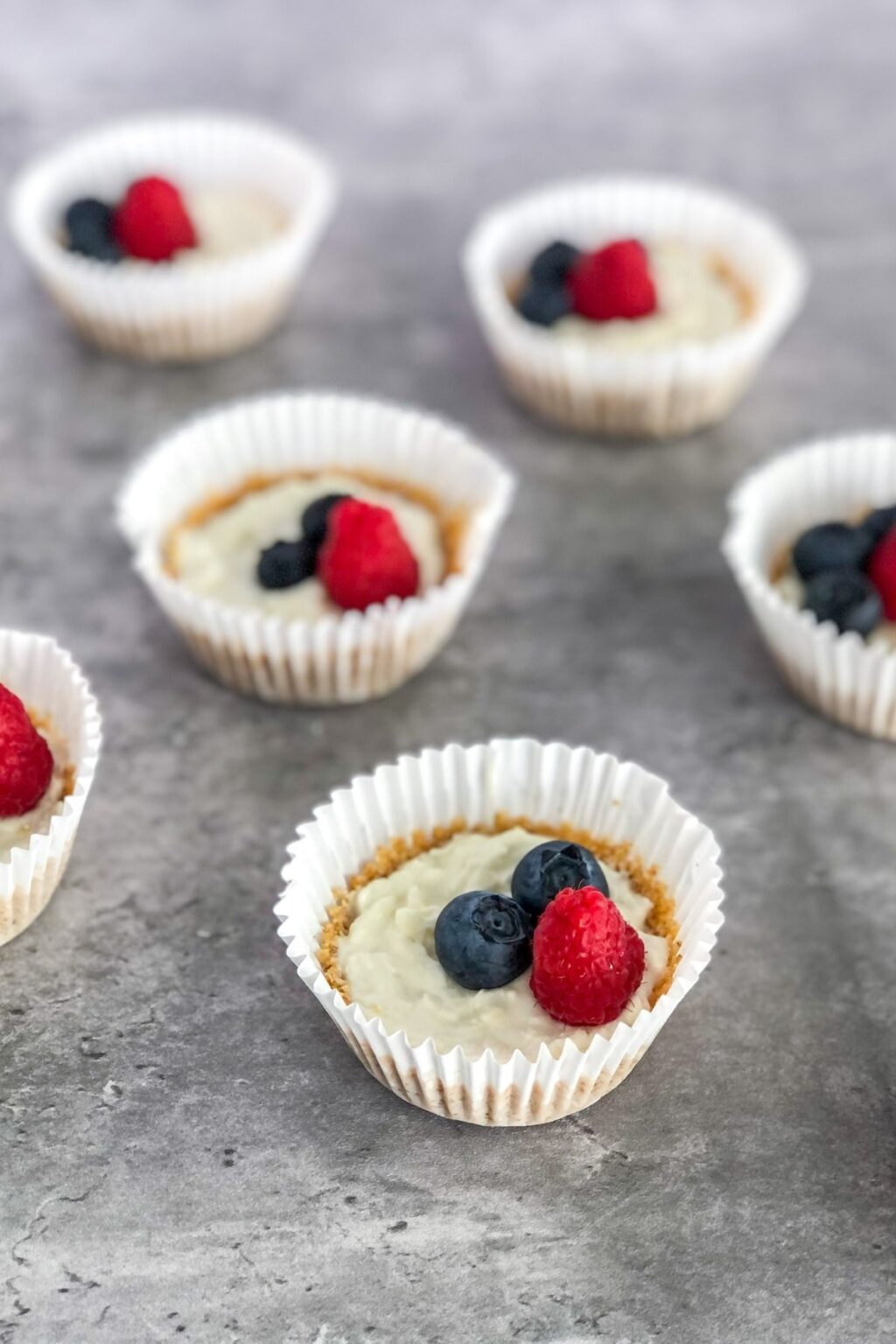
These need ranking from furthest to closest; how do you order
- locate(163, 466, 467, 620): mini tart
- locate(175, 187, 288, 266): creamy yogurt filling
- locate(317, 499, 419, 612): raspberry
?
locate(175, 187, 288, 266): creamy yogurt filling → locate(163, 466, 467, 620): mini tart → locate(317, 499, 419, 612): raspberry

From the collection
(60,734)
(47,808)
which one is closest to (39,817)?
(47,808)

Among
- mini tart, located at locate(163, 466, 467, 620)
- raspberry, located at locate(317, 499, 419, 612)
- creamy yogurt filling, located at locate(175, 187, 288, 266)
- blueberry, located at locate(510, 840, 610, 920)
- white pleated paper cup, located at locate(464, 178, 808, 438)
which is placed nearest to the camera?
blueberry, located at locate(510, 840, 610, 920)

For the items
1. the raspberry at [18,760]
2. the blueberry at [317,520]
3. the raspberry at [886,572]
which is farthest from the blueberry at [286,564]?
the raspberry at [886,572]

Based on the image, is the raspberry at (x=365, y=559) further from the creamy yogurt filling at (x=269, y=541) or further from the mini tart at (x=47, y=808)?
the mini tart at (x=47, y=808)

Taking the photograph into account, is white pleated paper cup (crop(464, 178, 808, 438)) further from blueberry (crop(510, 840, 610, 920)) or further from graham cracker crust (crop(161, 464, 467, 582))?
blueberry (crop(510, 840, 610, 920))

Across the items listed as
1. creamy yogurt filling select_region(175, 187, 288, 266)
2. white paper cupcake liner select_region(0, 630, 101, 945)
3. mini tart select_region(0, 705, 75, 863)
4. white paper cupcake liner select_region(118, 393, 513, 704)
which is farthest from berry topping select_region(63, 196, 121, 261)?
mini tart select_region(0, 705, 75, 863)

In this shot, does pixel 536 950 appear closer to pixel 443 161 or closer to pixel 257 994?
pixel 257 994

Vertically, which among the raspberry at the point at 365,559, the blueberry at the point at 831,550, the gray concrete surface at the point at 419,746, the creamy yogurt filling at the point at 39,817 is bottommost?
the gray concrete surface at the point at 419,746
